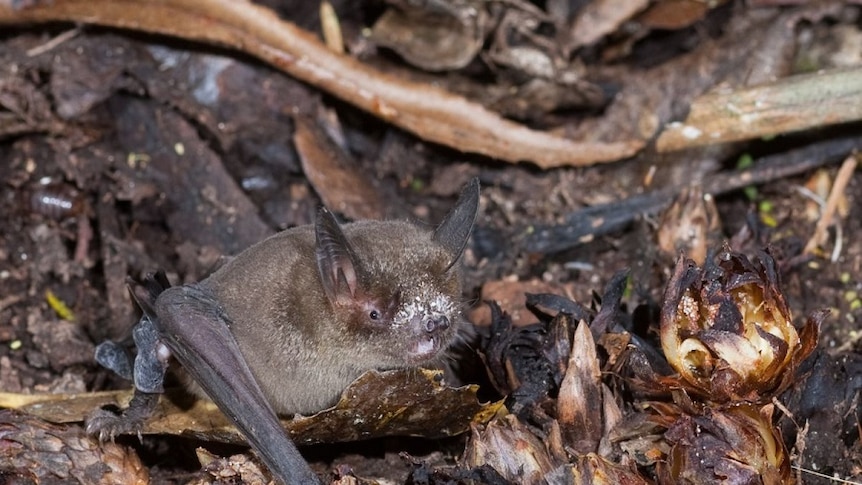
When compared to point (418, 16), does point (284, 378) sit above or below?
below

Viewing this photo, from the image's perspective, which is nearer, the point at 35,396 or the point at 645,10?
the point at 35,396

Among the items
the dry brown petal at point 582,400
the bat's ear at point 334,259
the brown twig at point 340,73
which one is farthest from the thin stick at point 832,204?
the bat's ear at point 334,259

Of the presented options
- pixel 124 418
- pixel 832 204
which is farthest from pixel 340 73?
pixel 832 204

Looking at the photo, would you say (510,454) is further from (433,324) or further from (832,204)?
(832,204)

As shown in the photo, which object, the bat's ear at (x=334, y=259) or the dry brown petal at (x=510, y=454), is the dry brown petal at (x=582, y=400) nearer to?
the dry brown petal at (x=510, y=454)

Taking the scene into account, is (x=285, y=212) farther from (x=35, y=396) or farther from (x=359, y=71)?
(x=35, y=396)

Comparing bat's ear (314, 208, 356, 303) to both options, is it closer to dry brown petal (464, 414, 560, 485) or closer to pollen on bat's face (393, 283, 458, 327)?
pollen on bat's face (393, 283, 458, 327)

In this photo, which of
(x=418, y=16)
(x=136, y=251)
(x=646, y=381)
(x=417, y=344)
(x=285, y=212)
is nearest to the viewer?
(x=646, y=381)

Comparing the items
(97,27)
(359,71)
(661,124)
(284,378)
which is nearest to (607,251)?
(661,124)
